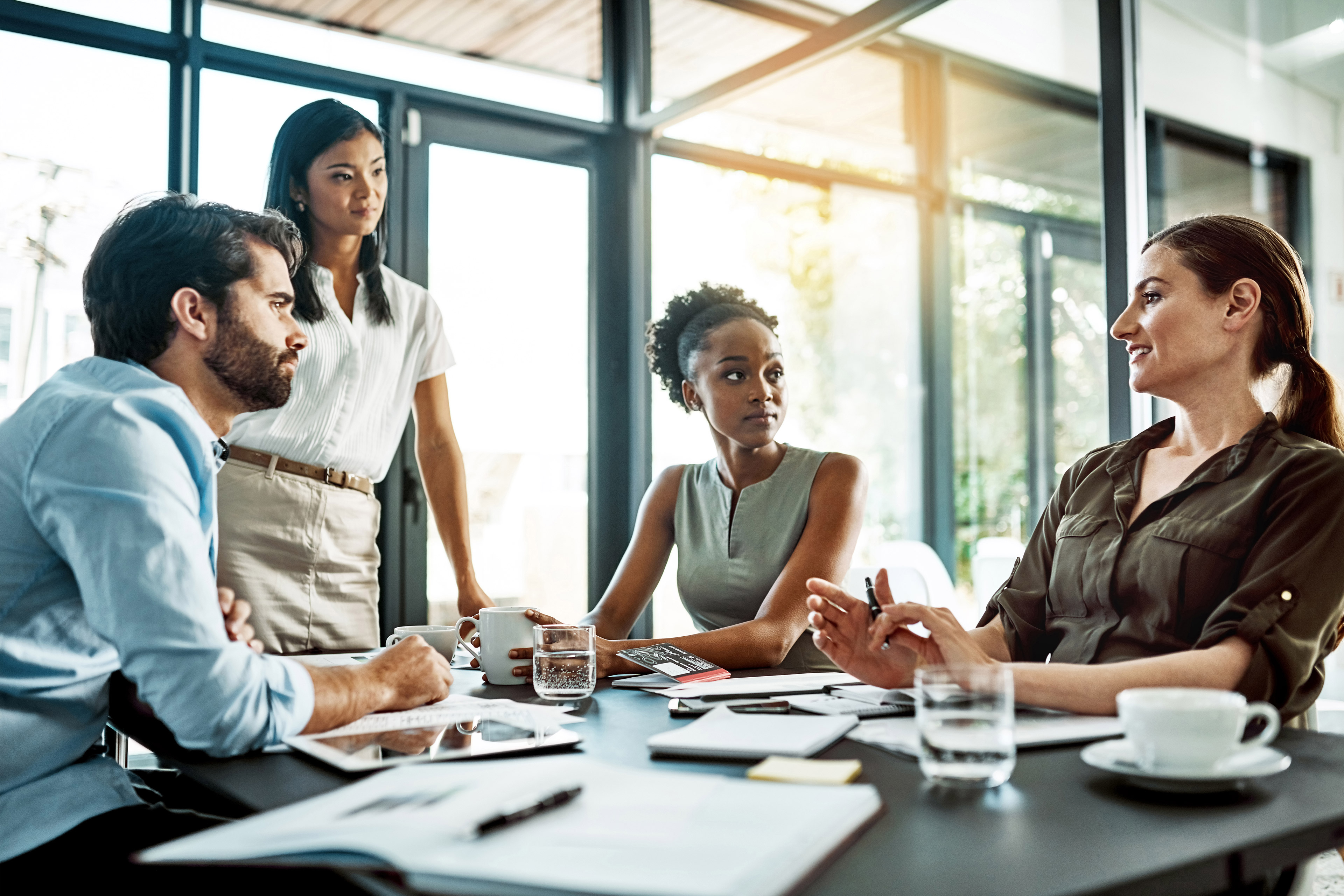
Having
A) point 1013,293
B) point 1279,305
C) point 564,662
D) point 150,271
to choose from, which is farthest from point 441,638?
point 1013,293

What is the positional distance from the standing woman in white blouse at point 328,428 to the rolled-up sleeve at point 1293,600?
1429mm

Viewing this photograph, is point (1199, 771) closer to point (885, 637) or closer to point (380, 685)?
point (885, 637)

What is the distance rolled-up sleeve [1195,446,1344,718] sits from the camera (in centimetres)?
120

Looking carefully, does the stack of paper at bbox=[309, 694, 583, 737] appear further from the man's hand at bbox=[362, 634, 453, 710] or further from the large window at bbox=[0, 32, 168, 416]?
the large window at bbox=[0, 32, 168, 416]

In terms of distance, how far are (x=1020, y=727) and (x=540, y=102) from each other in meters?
3.18

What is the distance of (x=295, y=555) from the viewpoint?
231 cm

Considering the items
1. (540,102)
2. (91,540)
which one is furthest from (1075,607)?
(540,102)

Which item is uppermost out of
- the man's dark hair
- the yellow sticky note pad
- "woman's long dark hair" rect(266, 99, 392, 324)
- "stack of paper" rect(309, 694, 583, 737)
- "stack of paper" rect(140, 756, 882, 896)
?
"woman's long dark hair" rect(266, 99, 392, 324)

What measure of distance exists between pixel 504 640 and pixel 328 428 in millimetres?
1036

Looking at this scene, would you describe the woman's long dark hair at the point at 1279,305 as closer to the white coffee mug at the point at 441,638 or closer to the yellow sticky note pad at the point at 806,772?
the yellow sticky note pad at the point at 806,772

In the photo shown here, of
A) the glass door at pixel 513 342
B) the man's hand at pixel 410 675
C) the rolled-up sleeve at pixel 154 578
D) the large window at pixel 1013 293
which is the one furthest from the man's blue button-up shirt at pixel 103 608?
the large window at pixel 1013 293

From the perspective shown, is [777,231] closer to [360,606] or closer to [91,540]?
[360,606]

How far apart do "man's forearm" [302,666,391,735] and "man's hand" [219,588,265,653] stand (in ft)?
0.73

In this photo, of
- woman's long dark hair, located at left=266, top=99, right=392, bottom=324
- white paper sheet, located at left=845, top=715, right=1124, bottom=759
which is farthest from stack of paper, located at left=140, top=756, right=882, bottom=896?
woman's long dark hair, located at left=266, top=99, right=392, bottom=324
